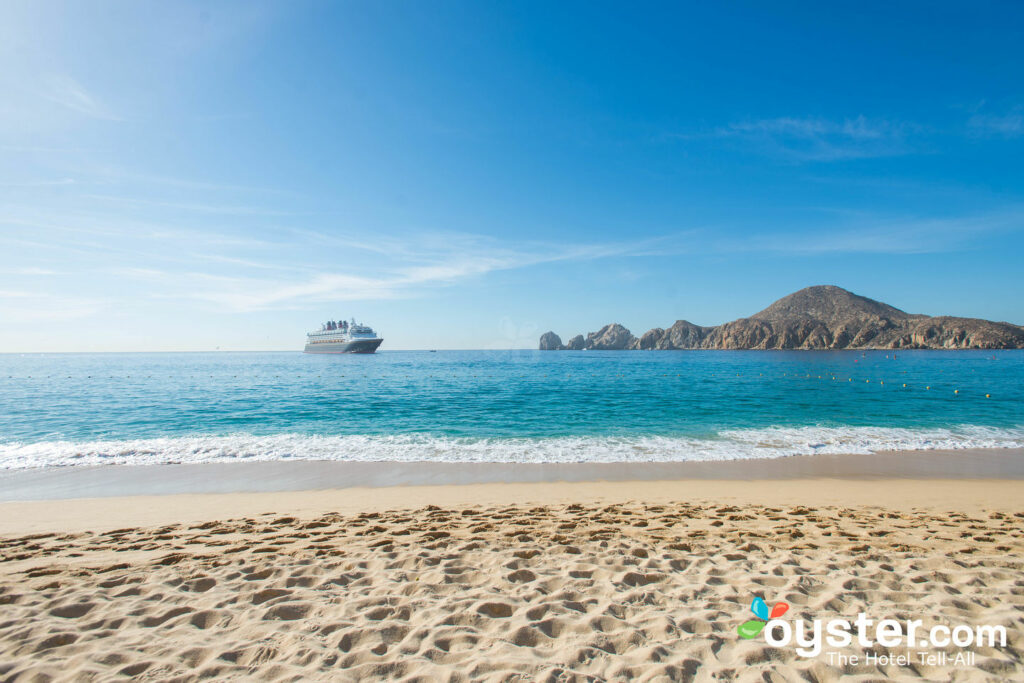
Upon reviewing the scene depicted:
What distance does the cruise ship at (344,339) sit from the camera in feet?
408

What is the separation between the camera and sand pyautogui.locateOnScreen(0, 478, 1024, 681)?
11.0 feet

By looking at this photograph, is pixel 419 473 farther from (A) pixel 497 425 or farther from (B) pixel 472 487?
(A) pixel 497 425

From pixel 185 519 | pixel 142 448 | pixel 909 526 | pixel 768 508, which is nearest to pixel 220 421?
pixel 142 448

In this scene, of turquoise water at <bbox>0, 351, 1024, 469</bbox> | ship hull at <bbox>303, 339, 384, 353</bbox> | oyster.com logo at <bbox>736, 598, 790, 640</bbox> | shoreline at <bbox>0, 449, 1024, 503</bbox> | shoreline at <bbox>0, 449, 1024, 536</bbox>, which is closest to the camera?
oyster.com logo at <bbox>736, 598, 790, 640</bbox>

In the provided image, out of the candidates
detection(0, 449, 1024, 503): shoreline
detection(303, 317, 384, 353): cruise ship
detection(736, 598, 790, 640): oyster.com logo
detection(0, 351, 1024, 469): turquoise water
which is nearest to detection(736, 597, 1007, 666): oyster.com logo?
detection(736, 598, 790, 640): oyster.com logo

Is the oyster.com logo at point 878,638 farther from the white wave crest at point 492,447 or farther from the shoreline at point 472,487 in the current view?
the white wave crest at point 492,447

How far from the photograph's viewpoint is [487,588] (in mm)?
4629

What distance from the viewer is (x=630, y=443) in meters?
15.1

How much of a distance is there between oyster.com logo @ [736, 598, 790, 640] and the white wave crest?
8.61m

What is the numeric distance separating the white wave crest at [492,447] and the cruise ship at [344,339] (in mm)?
112243

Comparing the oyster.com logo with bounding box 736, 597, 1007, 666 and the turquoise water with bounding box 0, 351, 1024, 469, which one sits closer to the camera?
the oyster.com logo with bounding box 736, 597, 1007, 666

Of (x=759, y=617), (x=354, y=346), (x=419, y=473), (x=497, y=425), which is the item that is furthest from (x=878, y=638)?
(x=354, y=346)

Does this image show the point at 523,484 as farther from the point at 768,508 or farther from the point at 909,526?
the point at 909,526

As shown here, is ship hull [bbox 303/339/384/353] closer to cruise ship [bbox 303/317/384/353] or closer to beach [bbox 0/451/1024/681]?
cruise ship [bbox 303/317/384/353]
